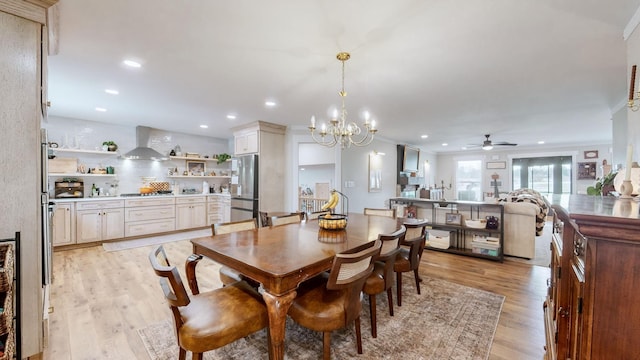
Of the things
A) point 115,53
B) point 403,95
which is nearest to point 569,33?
point 403,95

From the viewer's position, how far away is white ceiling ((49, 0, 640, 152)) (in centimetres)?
174

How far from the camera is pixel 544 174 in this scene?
8.28 meters

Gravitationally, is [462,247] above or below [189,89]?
below

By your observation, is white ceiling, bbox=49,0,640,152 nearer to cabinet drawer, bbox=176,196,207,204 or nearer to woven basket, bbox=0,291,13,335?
woven basket, bbox=0,291,13,335

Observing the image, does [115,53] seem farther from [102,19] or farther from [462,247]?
[462,247]

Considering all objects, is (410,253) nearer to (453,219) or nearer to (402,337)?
(402,337)

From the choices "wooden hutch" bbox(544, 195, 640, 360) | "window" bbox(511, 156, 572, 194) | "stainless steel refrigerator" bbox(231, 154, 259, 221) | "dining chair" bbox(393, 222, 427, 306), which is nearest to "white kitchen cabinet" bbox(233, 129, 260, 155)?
"stainless steel refrigerator" bbox(231, 154, 259, 221)

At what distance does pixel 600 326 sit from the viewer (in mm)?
861

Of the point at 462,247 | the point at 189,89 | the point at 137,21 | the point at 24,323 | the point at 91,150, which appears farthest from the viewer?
the point at 91,150

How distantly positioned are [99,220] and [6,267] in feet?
14.0

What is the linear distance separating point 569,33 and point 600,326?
2.17 meters

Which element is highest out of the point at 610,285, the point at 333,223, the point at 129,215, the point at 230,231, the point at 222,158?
the point at 222,158

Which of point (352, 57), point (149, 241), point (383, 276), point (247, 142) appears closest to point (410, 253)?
point (383, 276)

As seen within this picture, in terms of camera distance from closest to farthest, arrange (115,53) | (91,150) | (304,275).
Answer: (304,275)
(115,53)
(91,150)
